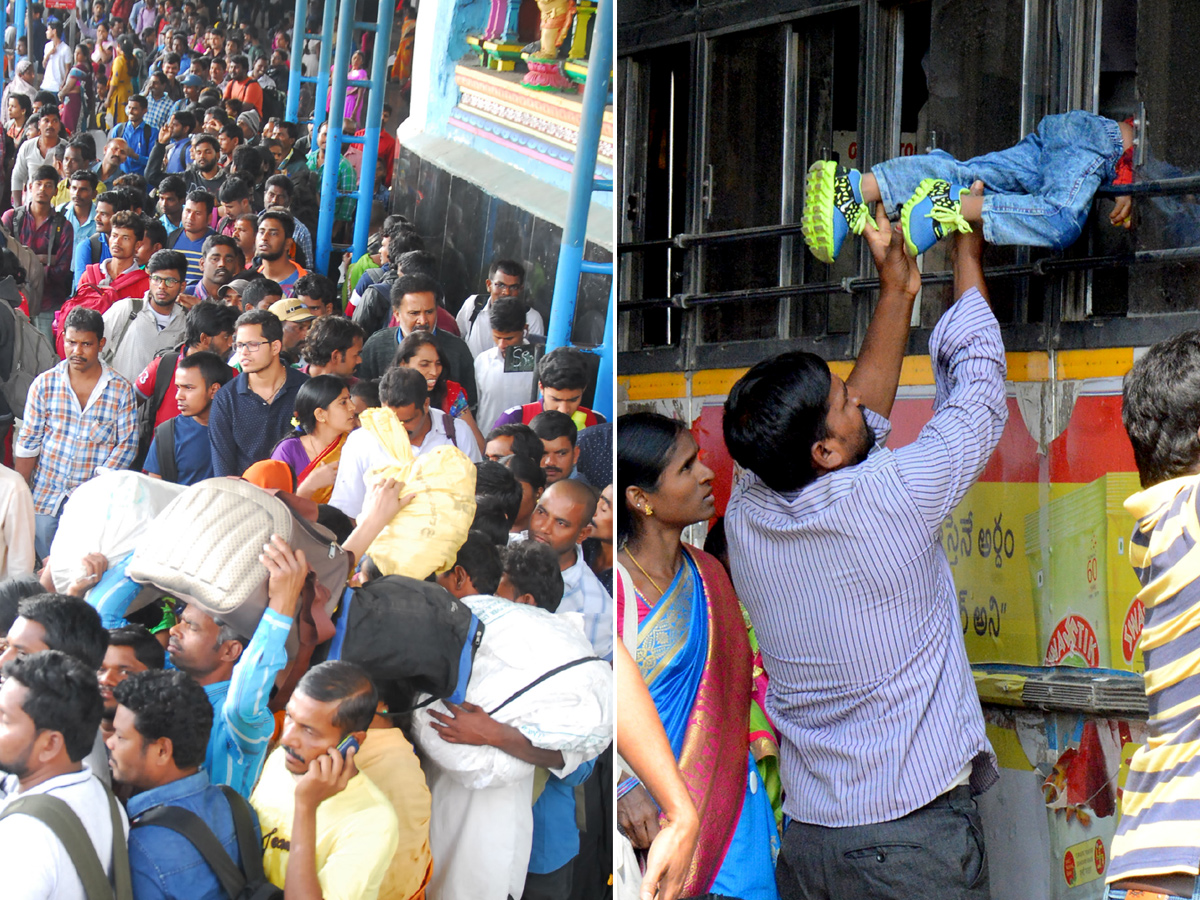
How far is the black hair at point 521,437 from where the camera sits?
7.34 ft

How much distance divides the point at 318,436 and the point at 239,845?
640 millimetres

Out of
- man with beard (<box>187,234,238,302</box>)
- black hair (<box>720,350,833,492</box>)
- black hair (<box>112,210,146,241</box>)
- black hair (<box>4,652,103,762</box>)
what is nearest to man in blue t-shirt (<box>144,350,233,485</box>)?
man with beard (<box>187,234,238,302</box>)

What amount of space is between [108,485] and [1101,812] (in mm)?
2417

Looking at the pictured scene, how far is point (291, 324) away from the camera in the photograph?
6.85ft

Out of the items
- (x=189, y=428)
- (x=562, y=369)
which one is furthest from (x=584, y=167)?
(x=189, y=428)

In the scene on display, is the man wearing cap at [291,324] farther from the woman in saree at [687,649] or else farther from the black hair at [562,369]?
the woman in saree at [687,649]

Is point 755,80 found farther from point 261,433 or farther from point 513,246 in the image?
point 261,433

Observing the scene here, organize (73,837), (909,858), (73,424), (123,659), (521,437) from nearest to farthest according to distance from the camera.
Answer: (73,837) < (123,659) < (73,424) < (521,437) < (909,858)

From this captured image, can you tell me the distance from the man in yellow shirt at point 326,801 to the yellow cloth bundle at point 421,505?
20cm

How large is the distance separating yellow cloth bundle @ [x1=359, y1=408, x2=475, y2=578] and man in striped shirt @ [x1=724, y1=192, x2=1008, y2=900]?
75 centimetres

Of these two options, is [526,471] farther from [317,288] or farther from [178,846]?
[178,846]

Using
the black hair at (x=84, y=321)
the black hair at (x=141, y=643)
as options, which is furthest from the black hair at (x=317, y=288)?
the black hair at (x=141, y=643)

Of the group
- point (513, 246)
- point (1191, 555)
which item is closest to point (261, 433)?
point (513, 246)

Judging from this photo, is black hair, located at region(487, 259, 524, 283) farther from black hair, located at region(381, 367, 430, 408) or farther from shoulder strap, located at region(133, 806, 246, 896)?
shoulder strap, located at region(133, 806, 246, 896)
